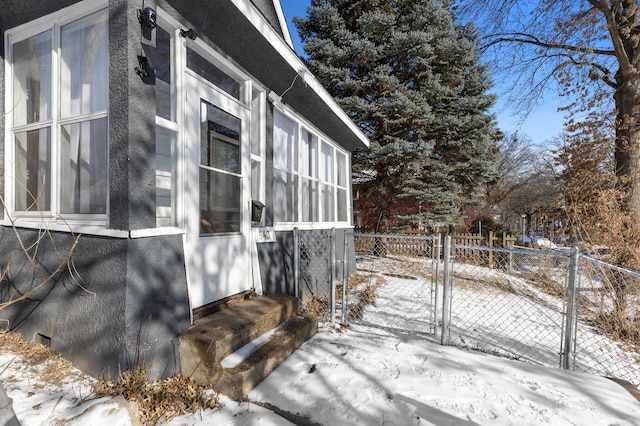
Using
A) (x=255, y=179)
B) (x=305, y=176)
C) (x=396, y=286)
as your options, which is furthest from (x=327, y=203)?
(x=255, y=179)

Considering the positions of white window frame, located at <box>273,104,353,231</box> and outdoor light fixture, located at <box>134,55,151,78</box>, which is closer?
outdoor light fixture, located at <box>134,55,151,78</box>

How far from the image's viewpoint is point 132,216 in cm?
208

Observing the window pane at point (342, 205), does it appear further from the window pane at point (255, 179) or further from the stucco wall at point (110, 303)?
the stucco wall at point (110, 303)

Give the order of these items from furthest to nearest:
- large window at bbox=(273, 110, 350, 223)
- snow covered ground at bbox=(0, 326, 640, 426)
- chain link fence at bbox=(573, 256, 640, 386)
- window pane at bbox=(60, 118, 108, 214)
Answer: large window at bbox=(273, 110, 350, 223) → chain link fence at bbox=(573, 256, 640, 386) → window pane at bbox=(60, 118, 108, 214) → snow covered ground at bbox=(0, 326, 640, 426)

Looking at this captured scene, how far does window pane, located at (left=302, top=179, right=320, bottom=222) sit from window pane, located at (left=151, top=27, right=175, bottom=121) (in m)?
2.87

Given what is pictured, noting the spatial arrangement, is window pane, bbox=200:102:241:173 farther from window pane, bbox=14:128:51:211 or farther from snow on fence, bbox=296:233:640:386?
snow on fence, bbox=296:233:640:386

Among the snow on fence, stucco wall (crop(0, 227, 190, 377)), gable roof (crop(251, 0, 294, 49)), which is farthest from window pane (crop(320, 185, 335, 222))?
stucco wall (crop(0, 227, 190, 377))

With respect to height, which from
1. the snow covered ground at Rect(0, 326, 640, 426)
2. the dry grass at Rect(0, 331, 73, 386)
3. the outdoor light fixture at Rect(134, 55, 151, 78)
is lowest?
the snow covered ground at Rect(0, 326, 640, 426)

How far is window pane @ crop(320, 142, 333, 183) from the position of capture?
19.7 ft

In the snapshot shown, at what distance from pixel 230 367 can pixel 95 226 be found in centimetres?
Result: 154

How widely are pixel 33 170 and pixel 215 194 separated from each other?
1655mm

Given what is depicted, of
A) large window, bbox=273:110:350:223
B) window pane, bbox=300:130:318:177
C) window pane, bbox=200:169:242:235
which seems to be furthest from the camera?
window pane, bbox=300:130:318:177

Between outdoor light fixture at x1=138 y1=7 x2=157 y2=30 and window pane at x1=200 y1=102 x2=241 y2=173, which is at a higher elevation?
outdoor light fixture at x1=138 y1=7 x2=157 y2=30

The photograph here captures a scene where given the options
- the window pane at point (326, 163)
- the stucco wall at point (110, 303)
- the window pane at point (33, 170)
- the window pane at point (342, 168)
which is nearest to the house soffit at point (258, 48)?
the window pane at point (326, 163)
